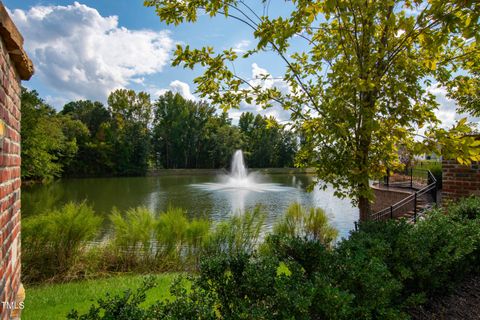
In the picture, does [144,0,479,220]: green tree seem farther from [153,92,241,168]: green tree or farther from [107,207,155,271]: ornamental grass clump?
[153,92,241,168]: green tree

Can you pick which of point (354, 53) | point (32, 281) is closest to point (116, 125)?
point (32, 281)

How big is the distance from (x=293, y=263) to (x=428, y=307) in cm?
169

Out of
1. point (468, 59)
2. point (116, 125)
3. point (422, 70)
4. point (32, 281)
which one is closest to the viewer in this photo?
point (422, 70)

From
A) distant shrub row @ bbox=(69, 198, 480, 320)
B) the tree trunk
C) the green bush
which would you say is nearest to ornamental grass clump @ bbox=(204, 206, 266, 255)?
the green bush

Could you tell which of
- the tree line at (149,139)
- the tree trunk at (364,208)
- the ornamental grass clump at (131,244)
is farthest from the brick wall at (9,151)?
the tree line at (149,139)

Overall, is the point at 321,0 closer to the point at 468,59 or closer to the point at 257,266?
the point at 468,59

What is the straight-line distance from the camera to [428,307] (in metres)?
3.11

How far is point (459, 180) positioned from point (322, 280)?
5.21 metres

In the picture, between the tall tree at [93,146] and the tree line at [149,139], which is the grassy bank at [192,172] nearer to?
the tree line at [149,139]

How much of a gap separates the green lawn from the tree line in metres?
38.5

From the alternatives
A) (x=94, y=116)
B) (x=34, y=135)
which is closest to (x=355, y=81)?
(x=34, y=135)

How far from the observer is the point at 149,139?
52125 mm

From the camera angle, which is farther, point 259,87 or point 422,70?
point 259,87

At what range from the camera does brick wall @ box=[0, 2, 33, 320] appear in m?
1.62
